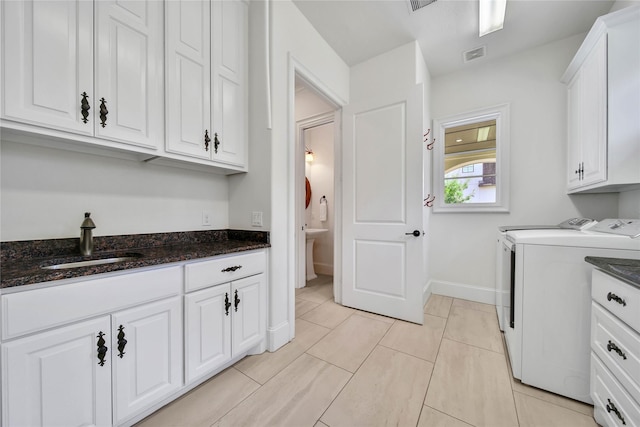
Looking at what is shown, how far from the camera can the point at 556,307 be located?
1.36 m

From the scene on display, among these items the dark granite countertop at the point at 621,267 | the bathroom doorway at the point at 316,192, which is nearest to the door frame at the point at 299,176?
the bathroom doorway at the point at 316,192

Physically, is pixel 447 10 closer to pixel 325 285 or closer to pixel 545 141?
pixel 545 141

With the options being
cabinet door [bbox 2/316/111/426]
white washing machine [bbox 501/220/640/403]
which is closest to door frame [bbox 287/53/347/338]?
cabinet door [bbox 2/316/111/426]

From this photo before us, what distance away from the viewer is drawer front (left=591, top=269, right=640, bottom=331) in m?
0.91

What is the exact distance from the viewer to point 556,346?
1.37 meters

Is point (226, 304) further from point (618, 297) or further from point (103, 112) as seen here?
point (618, 297)

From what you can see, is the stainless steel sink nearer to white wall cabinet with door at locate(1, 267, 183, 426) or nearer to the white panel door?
white wall cabinet with door at locate(1, 267, 183, 426)

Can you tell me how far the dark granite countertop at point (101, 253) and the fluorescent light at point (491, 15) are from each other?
2589mm

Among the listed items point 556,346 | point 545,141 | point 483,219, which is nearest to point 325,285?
point 483,219

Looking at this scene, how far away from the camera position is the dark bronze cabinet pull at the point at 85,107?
1.14m

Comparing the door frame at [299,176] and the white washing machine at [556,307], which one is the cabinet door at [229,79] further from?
the white washing machine at [556,307]

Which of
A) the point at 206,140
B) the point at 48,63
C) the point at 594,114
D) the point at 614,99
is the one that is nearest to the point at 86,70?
the point at 48,63

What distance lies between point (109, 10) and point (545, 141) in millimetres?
3725

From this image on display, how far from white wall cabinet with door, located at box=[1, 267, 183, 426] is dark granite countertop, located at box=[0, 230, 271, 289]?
0.06m
